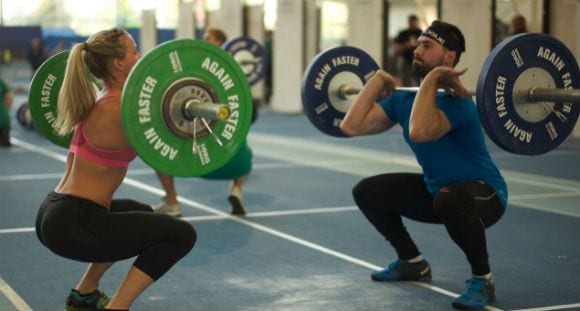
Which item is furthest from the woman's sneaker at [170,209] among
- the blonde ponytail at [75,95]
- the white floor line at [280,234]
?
the blonde ponytail at [75,95]

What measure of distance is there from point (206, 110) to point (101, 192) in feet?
1.58

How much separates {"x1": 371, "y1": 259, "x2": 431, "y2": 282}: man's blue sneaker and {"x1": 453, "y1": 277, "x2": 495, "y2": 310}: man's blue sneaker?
0.40m

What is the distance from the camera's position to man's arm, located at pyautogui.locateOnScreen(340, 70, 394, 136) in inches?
156

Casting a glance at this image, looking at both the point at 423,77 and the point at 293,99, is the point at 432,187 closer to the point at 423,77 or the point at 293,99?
the point at 423,77

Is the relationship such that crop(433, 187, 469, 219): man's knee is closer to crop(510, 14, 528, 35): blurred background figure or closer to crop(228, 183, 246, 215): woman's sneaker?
crop(228, 183, 246, 215): woman's sneaker

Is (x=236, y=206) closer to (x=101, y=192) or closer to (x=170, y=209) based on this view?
(x=170, y=209)

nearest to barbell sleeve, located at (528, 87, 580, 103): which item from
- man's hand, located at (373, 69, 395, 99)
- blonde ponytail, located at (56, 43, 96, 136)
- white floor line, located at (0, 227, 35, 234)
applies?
man's hand, located at (373, 69, 395, 99)

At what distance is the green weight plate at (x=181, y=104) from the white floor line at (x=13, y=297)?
3.72 ft

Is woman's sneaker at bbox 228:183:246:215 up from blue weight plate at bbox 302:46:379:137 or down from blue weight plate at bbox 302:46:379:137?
down

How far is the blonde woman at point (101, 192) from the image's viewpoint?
3113 millimetres

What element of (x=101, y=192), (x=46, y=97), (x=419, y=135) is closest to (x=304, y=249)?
(x=419, y=135)

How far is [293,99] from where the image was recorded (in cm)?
1628

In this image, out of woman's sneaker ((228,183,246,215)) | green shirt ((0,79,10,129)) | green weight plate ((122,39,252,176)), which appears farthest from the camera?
green shirt ((0,79,10,129))

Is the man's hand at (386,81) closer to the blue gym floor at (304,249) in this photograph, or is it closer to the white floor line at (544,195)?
the blue gym floor at (304,249)
